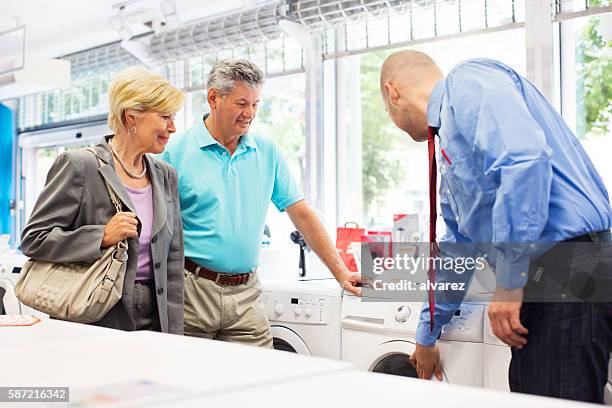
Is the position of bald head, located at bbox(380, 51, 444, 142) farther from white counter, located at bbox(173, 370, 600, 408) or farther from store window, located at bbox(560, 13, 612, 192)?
store window, located at bbox(560, 13, 612, 192)

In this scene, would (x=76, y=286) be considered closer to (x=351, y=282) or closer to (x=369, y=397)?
(x=351, y=282)

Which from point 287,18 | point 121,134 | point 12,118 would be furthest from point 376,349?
point 12,118

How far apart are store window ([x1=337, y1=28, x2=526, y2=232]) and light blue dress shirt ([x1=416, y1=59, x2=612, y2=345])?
2317mm

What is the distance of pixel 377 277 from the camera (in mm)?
2713

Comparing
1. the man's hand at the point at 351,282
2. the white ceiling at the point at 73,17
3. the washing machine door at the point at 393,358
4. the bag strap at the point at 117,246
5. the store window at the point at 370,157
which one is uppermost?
the white ceiling at the point at 73,17

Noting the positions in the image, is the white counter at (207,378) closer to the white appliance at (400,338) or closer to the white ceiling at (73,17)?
the white appliance at (400,338)

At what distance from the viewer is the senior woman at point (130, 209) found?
77.5 inches

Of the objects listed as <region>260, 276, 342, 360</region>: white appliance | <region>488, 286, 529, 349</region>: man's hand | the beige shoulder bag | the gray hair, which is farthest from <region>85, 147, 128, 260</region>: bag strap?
<region>488, 286, 529, 349</region>: man's hand

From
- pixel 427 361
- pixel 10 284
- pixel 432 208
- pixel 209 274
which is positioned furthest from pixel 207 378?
pixel 10 284

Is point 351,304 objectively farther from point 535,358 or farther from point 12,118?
point 12,118

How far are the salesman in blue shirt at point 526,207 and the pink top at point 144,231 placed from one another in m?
1.02

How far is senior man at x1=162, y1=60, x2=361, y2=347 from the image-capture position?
7.88 feet

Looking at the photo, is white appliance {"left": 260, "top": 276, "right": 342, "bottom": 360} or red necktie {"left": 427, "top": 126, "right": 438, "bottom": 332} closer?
red necktie {"left": 427, "top": 126, "right": 438, "bottom": 332}


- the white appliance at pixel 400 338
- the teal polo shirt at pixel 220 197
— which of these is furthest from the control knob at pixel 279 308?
the teal polo shirt at pixel 220 197
